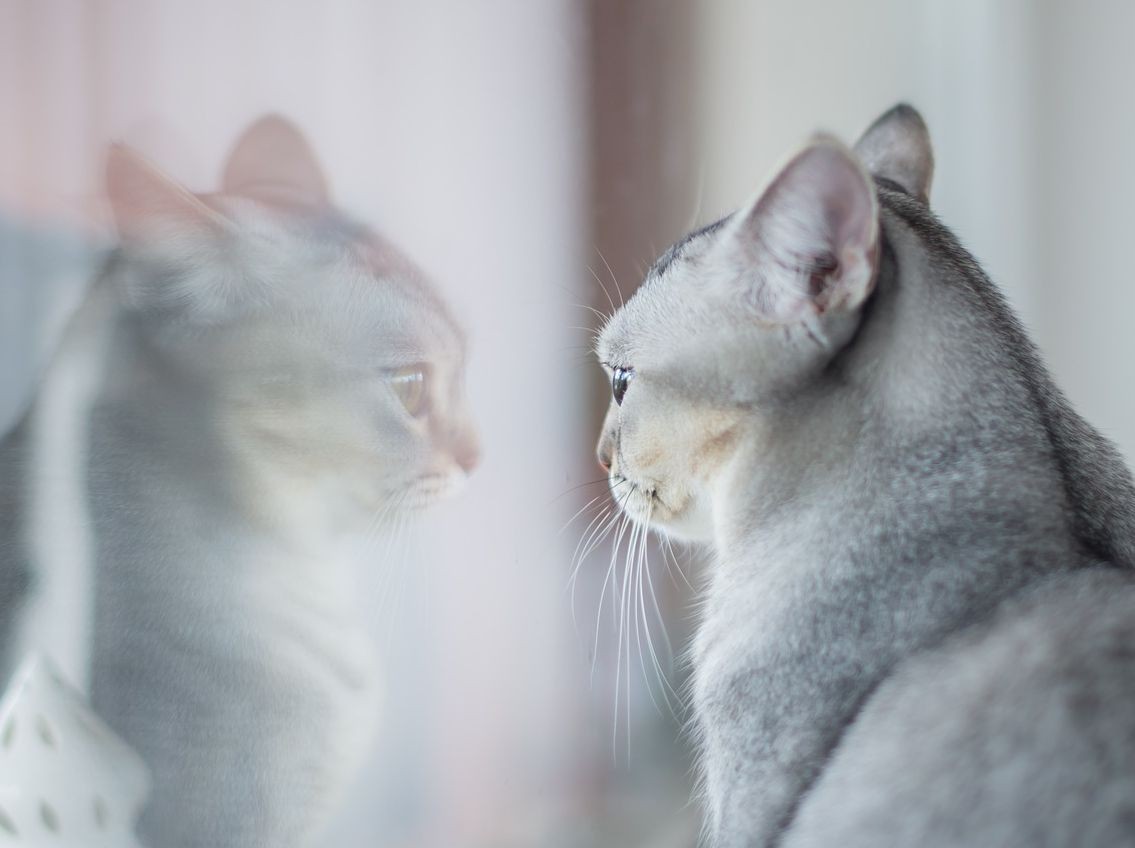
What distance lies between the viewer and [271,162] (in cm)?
74

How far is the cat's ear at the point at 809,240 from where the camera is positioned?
27.9 inches

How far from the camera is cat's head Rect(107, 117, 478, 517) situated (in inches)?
28.7

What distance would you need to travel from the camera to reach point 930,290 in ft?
2.68

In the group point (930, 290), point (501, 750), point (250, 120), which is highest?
point (250, 120)

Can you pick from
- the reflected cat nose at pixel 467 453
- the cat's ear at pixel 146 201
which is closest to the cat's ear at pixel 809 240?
the reflected cat nose at pixel 467 453

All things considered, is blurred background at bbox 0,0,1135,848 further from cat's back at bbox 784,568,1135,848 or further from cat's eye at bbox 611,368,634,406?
cat's back at bbox 784,568,1135,848

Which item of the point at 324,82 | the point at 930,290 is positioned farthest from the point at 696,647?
the point at 324,82

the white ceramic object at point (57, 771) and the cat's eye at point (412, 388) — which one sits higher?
the cat's eye at point (412, 388)

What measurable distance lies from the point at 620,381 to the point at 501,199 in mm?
189

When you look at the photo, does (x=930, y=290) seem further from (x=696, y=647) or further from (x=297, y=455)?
(x=297, y=455)

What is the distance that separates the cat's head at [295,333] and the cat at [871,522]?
0.61ft

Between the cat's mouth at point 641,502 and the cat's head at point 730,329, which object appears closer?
the cat's head at point 730,329

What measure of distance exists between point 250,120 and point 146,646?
1.19 ft

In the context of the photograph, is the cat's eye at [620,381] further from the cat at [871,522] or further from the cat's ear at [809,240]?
the cat's ear at [809,240]
